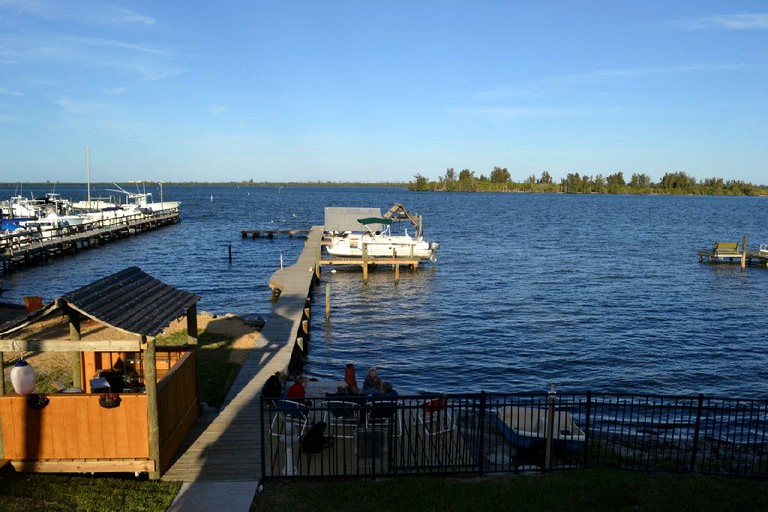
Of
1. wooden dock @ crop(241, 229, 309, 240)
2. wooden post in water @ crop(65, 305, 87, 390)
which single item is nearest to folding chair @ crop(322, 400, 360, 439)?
wooden post in water @ crop(65, 305, 87, 390)

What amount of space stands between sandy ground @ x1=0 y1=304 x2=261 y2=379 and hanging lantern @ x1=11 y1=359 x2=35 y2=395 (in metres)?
6.39

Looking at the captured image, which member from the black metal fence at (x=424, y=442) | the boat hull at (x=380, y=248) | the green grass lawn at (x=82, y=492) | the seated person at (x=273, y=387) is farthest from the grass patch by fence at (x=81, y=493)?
the boat hull at (x=380, y=248)

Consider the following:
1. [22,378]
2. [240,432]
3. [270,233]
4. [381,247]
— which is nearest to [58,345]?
[22,378]

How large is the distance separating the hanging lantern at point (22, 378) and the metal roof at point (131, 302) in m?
1.08

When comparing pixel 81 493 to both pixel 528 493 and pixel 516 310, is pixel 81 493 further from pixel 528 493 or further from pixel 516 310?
pixel 516 310

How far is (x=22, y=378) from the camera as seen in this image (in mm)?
9133

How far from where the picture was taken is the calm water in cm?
2142

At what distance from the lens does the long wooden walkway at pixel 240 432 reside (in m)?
10.0

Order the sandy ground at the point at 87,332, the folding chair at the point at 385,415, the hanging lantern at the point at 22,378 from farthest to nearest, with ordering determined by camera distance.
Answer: the sandy ground at the point at 87,332, the folding chair at the point at 385,415, the hanging lantern at the point at 22,378

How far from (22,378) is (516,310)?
25.1 meters

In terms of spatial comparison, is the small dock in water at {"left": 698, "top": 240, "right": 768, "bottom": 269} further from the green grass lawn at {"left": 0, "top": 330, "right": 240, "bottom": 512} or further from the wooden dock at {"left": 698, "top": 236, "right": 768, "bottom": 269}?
the green grass lawn at {"left": 0, "top": 330, "right": 240, "bottom": 512}

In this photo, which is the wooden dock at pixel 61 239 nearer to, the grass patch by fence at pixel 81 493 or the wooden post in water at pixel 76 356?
the wooden post in water at pixel 76 356

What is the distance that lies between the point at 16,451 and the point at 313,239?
42.7 meters

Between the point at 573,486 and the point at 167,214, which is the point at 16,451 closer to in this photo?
the point at 573,486
